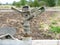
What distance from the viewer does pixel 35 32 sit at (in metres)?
3.95

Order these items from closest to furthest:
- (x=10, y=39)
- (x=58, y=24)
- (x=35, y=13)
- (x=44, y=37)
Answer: (x=10, y=39) → (x=35, y=13) → (x=44, y=37) → (x=58, y=24)

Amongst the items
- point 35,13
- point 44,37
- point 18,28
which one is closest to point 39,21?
point 18,28

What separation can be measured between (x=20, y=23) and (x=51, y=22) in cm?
54

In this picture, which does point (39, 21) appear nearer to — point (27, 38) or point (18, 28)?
point (18, 28)

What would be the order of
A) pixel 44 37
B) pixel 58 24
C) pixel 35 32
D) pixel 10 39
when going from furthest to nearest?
pixel 58 24 < pixel 35 32 < pixel 44 37 < pixel 10 39

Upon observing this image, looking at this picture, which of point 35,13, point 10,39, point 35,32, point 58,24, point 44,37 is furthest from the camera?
point 58,24

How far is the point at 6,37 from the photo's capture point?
3049 mm

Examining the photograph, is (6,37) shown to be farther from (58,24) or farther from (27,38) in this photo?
(58,24)

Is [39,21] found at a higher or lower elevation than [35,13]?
lower

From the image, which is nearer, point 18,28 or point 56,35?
point 56,35

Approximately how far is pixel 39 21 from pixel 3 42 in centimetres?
171

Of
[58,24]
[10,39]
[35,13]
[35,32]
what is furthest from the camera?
[58,24]

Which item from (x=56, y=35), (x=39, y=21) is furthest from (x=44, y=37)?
(x=39, y=21)

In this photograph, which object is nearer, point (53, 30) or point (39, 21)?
point (53, 30)
